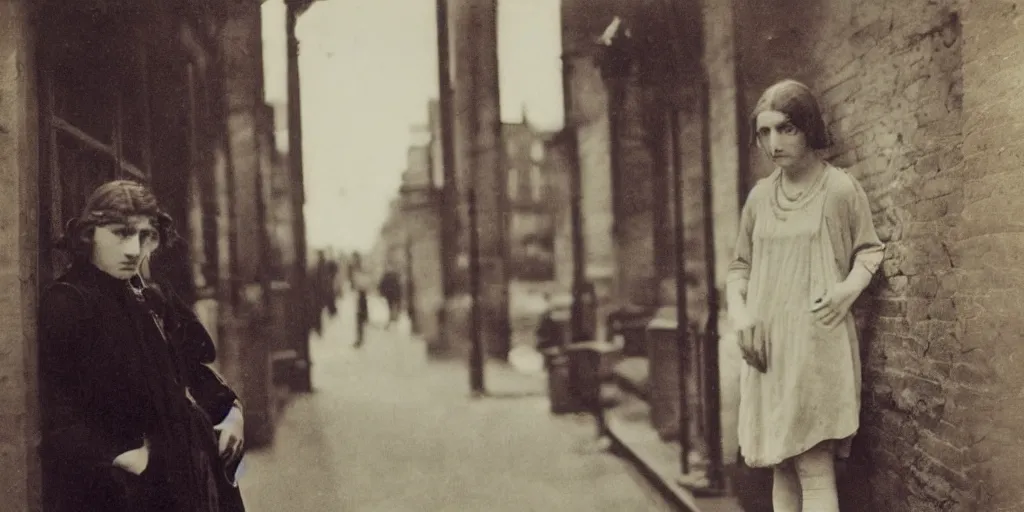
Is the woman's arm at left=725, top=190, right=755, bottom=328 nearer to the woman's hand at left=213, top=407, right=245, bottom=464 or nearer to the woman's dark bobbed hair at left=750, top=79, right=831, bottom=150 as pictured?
the woman's dark bobbed hair at left=750, top=79, right=831, bottom=150

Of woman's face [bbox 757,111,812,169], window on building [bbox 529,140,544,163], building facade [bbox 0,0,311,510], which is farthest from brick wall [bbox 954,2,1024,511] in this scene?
building facade [bbox 0,0,311,510]

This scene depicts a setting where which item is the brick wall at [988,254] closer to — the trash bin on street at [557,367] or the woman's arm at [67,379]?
the trash bin on street at [557,367]

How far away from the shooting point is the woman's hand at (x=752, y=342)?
328 cm

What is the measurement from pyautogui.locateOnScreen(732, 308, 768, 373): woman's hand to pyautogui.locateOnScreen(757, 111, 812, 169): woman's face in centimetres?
66

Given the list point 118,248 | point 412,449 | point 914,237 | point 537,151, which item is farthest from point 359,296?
point 914,237

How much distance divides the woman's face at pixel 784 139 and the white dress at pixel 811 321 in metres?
0.13

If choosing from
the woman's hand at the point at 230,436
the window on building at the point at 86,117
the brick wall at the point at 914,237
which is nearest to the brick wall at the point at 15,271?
the window on building at the point at 86,117

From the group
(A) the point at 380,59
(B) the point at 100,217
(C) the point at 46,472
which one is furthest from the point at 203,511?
(A) the point at 380,59

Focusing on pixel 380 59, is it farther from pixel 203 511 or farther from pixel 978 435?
pixel 978 435

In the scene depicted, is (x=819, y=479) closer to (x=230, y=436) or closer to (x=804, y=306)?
(x=804, y=306)

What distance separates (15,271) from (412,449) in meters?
2.10

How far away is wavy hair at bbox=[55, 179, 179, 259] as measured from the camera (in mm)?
2541

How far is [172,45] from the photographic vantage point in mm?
3514

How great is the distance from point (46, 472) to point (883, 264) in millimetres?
3107
